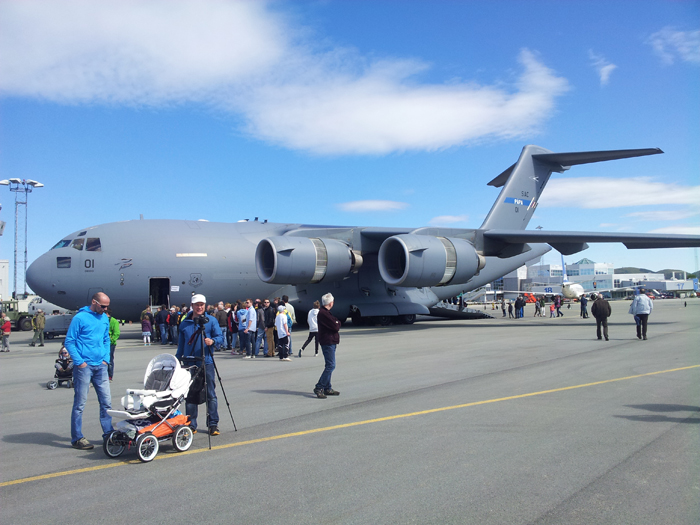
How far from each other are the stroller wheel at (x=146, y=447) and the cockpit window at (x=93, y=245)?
13703 millimetres

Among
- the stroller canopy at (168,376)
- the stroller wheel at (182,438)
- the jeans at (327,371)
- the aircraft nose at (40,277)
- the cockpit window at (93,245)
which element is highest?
the cockpit window at (93,245)

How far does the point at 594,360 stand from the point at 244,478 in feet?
27.9

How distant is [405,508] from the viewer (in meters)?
3.75

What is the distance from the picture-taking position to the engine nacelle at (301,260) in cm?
1730

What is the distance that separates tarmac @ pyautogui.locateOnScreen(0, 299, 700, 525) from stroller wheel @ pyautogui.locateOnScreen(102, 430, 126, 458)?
0.32 feet

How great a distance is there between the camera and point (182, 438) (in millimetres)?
5293

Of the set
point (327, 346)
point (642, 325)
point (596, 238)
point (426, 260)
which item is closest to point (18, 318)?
point (426, 260)

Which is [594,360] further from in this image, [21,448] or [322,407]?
[21,448]

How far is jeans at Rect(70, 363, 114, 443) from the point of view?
213 inches

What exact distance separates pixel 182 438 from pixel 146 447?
0.41 meters

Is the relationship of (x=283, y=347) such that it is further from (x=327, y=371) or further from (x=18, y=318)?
(x=18, y=318)

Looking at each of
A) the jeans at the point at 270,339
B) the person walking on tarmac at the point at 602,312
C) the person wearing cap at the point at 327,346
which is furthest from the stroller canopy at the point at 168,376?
the person walking on tarmac at the point at 602,312

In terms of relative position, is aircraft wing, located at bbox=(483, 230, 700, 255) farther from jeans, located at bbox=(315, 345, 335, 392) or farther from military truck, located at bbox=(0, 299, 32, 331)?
military truck, located at bbox=(0, 299, 32, 331)

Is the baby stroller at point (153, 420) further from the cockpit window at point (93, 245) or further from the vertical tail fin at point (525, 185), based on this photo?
the vertical tail fin at point (525, 185)
